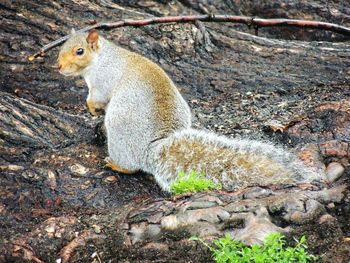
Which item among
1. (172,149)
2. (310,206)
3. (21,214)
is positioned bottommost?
(21,214)

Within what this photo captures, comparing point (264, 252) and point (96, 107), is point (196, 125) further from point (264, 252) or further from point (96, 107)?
point (264, 252)

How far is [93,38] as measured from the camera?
4.85 metres

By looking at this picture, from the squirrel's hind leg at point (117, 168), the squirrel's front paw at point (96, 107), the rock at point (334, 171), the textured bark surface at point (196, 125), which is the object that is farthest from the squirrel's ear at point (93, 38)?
the rock at point (334, 171)

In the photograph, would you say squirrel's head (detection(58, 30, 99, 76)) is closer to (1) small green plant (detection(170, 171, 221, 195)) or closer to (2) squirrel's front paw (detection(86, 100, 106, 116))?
(2) squirrel's front paw (detection(86, 100, 106, 116))

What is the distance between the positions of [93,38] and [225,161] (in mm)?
1843

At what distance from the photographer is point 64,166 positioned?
13.6 ft

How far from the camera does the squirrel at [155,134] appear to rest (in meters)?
3.41

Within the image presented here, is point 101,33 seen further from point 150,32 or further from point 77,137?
point 77,137

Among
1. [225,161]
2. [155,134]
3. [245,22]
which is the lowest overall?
[155,134]

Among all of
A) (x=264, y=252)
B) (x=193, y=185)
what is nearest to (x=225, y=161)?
(x=193, y=185)

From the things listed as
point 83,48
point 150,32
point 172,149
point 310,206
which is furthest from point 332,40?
point 310,206

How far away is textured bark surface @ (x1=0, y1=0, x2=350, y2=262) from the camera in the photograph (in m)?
3.02

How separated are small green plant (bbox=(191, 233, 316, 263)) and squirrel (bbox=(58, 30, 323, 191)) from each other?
544 mm

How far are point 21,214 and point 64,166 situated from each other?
0.64m
